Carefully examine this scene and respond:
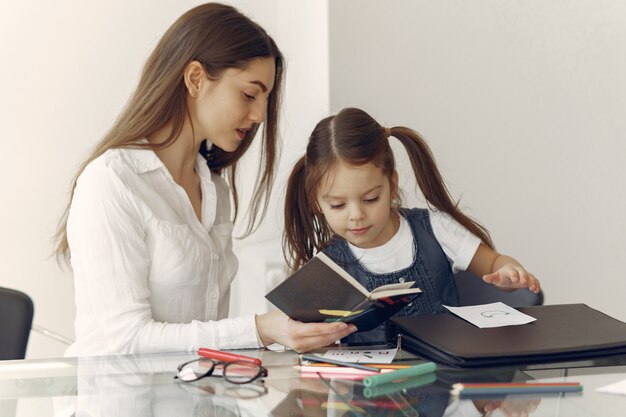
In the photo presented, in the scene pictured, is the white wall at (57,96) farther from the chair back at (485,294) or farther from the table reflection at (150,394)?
the table reflection at (150,394)

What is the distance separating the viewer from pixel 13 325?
2064 mm

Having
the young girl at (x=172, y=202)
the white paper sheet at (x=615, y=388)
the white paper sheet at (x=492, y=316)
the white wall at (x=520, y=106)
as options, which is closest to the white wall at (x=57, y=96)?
the white wall at (x=520, y=106)

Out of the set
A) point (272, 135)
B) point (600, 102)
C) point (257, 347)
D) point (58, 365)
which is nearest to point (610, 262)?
point (600, 102)

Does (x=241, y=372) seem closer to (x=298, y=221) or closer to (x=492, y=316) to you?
(x=492, y=316)

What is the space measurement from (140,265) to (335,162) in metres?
0.55

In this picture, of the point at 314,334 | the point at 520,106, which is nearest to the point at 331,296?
the point at 314,334

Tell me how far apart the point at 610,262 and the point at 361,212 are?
4.64 feet

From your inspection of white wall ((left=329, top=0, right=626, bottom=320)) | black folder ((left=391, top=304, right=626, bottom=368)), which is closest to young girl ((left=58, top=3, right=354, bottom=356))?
black folder ((left=391, top=304, right=626, bottom=368))

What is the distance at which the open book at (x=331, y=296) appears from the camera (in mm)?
1623

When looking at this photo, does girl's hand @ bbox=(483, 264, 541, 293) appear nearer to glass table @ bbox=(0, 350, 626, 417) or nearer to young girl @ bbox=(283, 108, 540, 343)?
young girl @ bbox=(283, 108, 540, 343)

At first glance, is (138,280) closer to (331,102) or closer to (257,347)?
(257,347)

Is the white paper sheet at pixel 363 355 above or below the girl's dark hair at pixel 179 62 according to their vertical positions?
below

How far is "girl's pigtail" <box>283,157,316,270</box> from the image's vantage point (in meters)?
2.38

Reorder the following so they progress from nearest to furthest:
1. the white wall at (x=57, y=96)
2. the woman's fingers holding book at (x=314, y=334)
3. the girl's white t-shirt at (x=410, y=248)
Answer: the woman's fingers holding book at (x=314, y=334) → the girl's white t-shirt at (x=410, y=248) → the white wall at (x=57, y=96)
